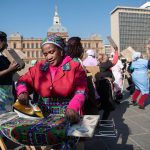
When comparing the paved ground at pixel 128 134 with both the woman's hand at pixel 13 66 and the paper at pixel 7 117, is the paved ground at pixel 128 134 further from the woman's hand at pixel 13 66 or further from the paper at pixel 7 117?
the paper at pixel 7 117

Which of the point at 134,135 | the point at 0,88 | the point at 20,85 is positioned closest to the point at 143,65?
the point at 134,135

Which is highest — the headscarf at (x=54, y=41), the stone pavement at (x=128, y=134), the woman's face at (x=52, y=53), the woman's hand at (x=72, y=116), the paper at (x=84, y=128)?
the headscarf at (x=54, y=41)

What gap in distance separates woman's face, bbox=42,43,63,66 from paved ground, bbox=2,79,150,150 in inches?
54.0

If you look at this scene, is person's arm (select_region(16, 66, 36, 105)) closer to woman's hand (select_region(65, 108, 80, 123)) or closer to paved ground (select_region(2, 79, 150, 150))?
woman's hand (select_region(65, 108, 80, 123))

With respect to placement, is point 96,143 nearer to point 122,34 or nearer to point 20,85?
point 20,85

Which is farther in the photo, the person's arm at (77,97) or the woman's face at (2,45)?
the woman's face at (2,45)

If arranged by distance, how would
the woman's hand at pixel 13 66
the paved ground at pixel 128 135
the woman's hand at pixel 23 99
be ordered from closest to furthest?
the woman's hand at pixel 23 99
the woman's hand at pixel 13 66
the paved ground at pixel 128 135

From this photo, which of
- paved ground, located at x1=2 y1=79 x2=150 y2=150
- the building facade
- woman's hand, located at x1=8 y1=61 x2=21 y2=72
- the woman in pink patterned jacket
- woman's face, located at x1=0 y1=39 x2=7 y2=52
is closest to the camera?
the woman in pink patterned jacket

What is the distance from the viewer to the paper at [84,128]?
166cm

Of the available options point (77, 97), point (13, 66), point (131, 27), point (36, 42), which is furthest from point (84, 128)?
point (36, 42)

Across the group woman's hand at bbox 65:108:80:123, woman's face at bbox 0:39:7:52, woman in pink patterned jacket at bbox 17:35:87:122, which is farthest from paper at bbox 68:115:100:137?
woman's face at bbox 0:39:7:52

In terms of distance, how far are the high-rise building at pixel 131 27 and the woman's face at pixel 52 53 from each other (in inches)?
4755

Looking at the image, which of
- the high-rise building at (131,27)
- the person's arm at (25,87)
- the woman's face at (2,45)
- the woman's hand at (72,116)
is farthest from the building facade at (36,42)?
the woman's hand at (72,116)

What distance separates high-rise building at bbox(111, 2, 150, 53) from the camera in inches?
4806
